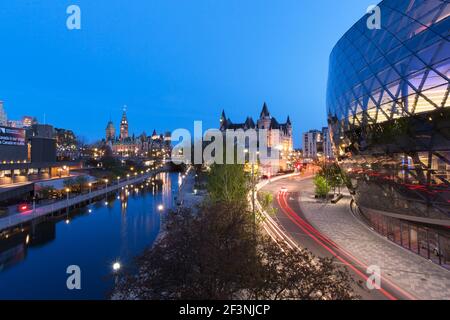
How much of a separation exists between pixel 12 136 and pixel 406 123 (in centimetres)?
7428

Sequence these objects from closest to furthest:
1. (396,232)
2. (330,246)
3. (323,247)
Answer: (323,247) → (330,246) → (396,232)

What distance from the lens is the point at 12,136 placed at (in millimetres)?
62312

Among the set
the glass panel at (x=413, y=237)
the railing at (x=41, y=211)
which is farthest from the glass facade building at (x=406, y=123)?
the railing at (x=41, y=211)

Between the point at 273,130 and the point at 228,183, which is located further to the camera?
the point at 273,130

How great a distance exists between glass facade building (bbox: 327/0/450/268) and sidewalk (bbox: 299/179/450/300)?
66.0 inches

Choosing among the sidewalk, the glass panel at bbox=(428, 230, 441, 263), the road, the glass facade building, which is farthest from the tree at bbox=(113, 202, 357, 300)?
the glass panel at bbox=(428, 230, 441, 263)

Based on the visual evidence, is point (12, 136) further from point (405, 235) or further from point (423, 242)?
point (423, 242)

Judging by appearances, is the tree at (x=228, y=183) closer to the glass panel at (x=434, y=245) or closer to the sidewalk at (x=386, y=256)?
the sidewalk at (x=386, y=256)

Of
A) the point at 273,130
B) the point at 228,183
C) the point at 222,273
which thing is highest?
the point at 273,130

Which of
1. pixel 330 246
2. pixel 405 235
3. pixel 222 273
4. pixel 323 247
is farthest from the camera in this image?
pixel 405 235

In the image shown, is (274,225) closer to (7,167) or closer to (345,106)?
(345,106)

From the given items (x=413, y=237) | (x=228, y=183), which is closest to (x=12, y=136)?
(x=228, y=183)

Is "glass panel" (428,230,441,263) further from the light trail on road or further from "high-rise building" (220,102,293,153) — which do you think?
"high-rise building" (220,102,293,153)
